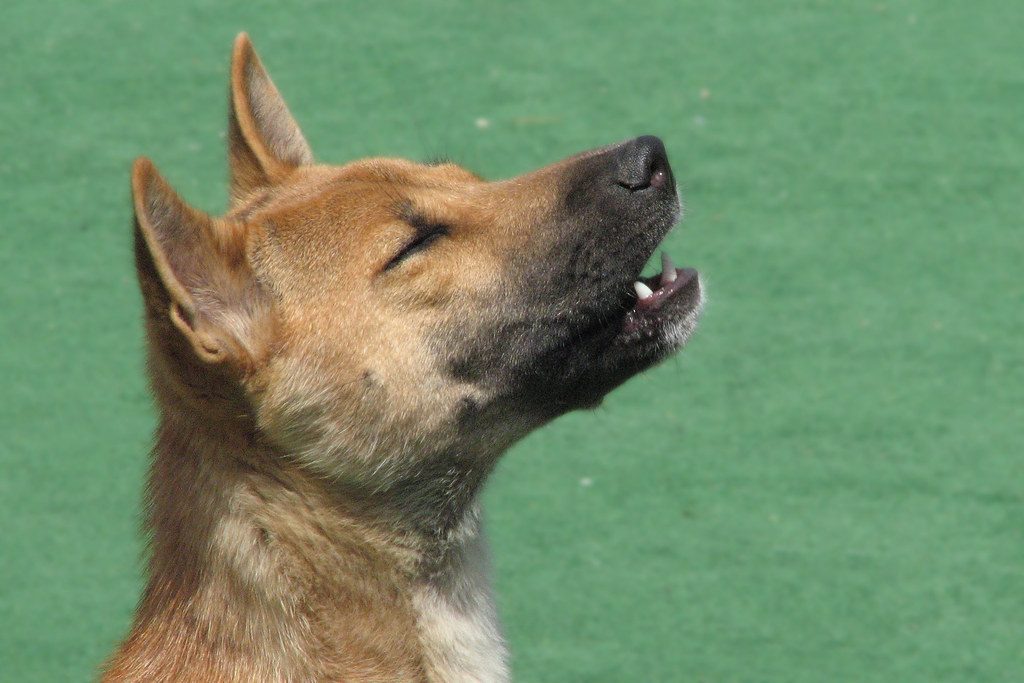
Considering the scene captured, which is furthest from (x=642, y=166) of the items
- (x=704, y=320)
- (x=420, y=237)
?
(x=704, y=320)

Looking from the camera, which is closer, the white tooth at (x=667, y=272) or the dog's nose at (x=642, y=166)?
the dog's nose at (x=642, y=166)

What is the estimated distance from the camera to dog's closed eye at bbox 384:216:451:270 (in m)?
4.13

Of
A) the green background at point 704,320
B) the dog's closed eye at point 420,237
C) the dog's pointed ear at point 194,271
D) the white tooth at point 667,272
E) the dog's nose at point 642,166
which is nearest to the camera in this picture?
the dog's pointed ear at point 194,271

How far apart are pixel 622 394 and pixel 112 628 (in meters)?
2.50

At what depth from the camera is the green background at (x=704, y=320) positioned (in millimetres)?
5953

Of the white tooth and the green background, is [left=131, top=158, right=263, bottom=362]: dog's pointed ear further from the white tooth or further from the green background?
the green background

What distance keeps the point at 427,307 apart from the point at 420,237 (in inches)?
8.3

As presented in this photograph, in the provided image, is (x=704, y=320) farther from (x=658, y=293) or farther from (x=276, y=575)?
(x=276, y=575)

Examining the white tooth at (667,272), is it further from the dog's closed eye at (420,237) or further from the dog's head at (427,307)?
the dog's closed eye at (420,237)

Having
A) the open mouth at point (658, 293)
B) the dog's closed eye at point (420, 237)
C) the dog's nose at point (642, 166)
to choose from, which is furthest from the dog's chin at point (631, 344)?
the dog's closed eye at point (420, 237)

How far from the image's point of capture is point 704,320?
7.04 m

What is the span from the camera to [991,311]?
713cm

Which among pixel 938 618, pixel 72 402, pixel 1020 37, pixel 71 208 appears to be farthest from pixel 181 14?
pixel 938 618

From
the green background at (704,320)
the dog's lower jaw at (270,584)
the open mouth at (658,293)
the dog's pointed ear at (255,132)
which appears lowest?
the green background at (704,320)
